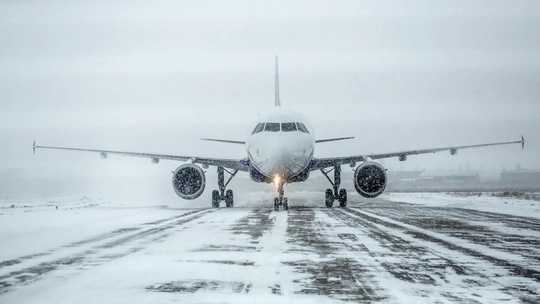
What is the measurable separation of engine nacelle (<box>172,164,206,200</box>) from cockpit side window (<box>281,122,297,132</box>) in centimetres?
452

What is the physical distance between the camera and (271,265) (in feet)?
26.7

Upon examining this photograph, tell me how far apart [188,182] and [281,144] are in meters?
5.29

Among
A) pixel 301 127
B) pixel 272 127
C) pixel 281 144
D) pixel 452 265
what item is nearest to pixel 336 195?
pixel 301 127

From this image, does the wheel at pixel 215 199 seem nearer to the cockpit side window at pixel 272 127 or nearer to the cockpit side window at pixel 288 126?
the cockpit side window at pixel 272 127

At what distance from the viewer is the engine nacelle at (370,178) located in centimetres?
2489

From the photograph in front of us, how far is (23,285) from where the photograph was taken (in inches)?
260

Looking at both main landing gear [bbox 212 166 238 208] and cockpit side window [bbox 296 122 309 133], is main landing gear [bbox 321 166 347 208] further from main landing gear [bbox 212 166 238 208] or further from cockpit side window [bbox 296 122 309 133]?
main landing gear [bbox 212 166 238 208]

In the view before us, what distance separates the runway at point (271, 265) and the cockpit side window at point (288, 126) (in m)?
9.21

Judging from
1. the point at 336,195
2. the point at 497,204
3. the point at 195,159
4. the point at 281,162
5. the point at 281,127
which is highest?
the point at 281,127

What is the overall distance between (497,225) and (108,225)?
1097 centimetres

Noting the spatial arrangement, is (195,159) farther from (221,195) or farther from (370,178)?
(370,178)

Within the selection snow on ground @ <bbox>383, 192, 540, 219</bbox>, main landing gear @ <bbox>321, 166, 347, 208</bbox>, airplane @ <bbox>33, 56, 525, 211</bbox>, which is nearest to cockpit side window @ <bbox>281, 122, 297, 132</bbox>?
airplane @ <bbox>33, 56, 525, 211</bbox>

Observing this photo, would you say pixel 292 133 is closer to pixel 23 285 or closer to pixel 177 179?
pixel 177 179

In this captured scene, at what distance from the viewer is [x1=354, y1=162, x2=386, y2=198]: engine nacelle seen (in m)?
24.9
